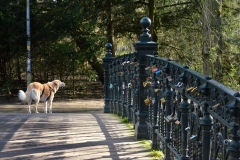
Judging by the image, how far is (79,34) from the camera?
21.6 meters

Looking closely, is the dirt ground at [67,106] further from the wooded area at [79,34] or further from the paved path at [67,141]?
the paved path at [67,141]

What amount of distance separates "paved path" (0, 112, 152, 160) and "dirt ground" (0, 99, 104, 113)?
35.0 ft

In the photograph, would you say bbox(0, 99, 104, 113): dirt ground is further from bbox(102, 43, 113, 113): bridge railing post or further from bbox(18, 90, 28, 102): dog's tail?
bbox(102, 43, 113, 113): bridge railing post

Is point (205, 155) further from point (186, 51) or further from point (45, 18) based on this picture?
point (45, 18)

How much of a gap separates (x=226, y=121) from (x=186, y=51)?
1617 cm

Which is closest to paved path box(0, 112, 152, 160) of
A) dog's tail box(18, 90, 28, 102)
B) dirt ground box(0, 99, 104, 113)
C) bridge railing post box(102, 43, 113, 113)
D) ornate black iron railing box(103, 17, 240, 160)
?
ornate black iron railing box(103, 17, 240, 160)

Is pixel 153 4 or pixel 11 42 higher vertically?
pixel 153 4

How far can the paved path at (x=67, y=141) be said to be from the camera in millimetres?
5012

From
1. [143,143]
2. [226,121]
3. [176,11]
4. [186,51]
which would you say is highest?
[176,11]

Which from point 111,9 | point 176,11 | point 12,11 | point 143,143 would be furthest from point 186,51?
point 143,143

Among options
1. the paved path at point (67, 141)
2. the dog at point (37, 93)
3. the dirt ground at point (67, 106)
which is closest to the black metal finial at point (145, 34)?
the paved path at point (67, 141)

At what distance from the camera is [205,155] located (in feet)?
10.5

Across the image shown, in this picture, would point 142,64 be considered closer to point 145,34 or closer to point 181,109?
point 145,34

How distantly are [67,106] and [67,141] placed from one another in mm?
14245
